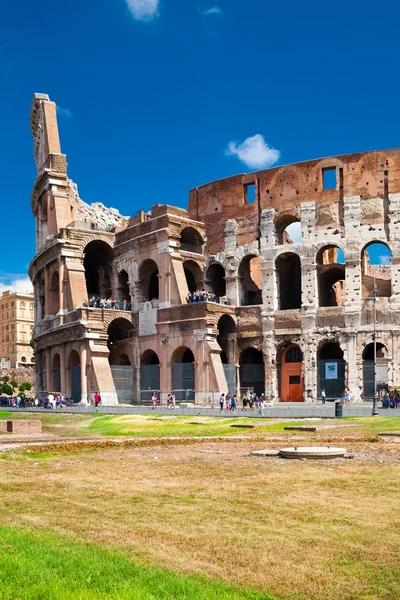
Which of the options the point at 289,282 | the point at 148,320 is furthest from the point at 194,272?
the point at 289,282

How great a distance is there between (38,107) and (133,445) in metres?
46.9

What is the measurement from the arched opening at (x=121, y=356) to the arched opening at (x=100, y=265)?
4.72m

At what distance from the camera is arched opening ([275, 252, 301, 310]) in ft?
159

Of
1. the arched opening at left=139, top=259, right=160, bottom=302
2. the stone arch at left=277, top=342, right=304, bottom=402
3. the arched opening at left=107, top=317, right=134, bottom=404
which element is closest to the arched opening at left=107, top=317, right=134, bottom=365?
the arched opening at left=107, top=317, right=134, bottom=404

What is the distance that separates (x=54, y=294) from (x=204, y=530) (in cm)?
4592

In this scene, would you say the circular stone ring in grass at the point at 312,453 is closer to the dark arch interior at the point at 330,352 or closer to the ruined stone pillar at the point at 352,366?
the ruined stone pillar at the point at 352,366

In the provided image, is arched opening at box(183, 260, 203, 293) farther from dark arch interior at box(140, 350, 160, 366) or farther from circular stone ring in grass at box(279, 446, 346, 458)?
circular stone ring in grass at box(279, 446, 346, 458)

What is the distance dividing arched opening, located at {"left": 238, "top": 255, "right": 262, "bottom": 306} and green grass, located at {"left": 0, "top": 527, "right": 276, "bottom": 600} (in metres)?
41.4

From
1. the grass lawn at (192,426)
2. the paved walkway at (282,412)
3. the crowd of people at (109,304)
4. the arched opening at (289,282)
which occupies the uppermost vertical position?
the arched opening at (289,282)

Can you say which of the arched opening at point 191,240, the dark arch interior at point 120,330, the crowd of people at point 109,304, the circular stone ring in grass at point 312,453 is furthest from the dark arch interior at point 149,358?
the circular stone ring in grass at point 312,453

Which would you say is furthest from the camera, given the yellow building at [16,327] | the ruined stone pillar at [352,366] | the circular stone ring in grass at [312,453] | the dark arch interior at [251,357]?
the yellow building at [16,327]

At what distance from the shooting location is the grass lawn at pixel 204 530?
6.19 m

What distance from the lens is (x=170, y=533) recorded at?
8094 millimetres

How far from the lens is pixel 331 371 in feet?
142
